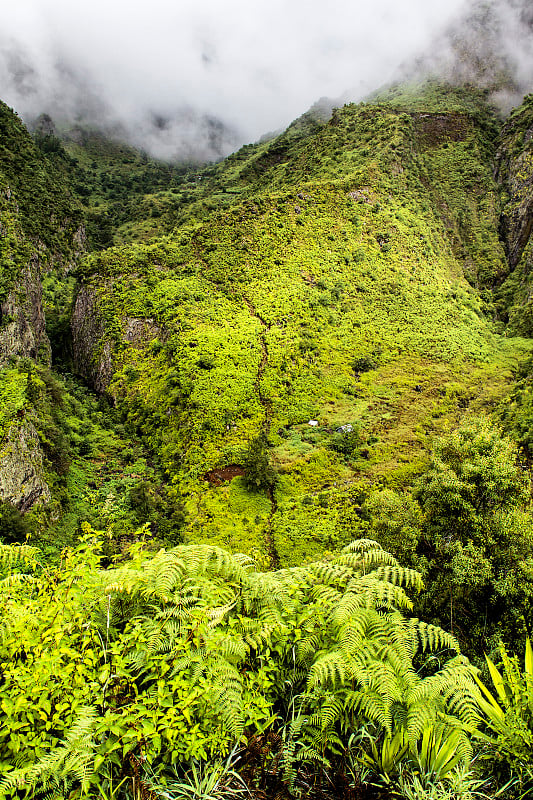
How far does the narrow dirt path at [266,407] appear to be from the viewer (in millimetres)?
17500

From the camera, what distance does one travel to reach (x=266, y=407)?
1054 inches

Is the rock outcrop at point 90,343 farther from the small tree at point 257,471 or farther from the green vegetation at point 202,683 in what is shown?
the green vegetation at point 202,683

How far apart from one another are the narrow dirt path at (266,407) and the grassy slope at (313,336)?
0.36ft

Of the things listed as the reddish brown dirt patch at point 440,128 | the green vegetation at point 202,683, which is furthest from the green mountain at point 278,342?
the reddish brown dirt patch at point 440,128

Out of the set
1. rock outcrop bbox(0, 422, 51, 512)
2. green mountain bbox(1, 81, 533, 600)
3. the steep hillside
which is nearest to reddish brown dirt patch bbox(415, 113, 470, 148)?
green mountain bbox(1, 81, 533, 600)

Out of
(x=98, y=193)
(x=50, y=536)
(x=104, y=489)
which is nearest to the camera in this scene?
(x=50, y=536)

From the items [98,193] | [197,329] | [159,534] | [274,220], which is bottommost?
[159,534]

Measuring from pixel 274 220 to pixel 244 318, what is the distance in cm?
1558

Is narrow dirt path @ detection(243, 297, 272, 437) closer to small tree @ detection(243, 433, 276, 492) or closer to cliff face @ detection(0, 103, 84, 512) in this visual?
small tree @ detection(243, 433, 276, 492)

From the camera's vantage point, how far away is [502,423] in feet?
78.9

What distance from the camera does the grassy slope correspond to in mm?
21609

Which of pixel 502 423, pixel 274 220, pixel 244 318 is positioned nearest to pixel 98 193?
pixel 274 220

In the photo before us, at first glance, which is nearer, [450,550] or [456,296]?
[450,550]

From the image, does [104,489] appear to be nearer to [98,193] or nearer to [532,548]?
[532,548]
